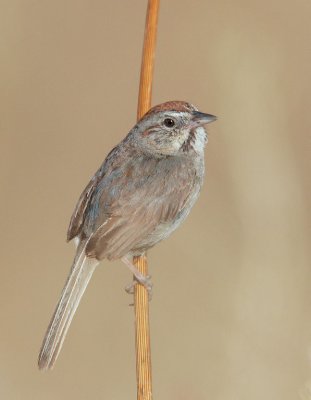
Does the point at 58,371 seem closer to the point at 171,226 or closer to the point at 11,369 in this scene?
the point at 11,369

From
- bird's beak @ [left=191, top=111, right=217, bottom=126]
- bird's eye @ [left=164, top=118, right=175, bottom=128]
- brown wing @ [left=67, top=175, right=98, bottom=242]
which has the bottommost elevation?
brown wing @ [left=67, top=175, right=98, bottom=242]

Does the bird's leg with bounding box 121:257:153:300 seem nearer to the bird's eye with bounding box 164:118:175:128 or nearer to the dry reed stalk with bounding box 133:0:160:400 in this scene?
the dry reed stalk with bounding box 133:0:160:400

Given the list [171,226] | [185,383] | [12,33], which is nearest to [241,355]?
[185,383]

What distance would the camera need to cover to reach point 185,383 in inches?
192

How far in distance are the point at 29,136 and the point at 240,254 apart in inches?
69.1

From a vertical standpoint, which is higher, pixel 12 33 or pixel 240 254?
pixel 12 33

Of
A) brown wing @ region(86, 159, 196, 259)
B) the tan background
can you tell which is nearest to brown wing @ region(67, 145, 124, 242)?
brown wing @ region(86, 159, 196, 259)

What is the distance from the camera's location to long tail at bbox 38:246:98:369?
3.98 m

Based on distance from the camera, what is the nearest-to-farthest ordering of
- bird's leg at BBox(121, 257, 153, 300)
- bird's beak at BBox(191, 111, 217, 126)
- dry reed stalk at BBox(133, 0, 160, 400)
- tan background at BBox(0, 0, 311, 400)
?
dry reed stalk at BBox(133, 0, 160, 400) → bird's leg at BBox(121, 257, 153, 300) → bird's beak at BBox(191, 111, 217, 126) → tan background at BBox(0, 0, 311, 400)

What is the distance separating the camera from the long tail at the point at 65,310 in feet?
13.1

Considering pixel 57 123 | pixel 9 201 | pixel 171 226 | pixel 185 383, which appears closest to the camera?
pixel 171 226

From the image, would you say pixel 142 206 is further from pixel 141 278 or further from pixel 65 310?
pixel 65 310

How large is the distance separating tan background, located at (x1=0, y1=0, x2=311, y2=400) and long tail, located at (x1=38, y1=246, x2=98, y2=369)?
0.69m

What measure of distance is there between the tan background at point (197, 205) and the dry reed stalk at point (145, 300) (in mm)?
453
